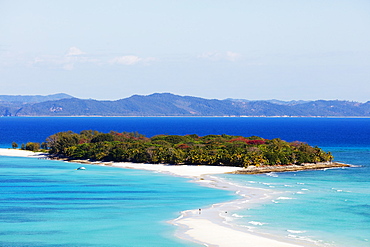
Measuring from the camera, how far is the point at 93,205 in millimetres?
52844

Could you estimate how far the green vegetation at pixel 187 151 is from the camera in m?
90.1

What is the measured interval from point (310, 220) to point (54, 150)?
75.9 m

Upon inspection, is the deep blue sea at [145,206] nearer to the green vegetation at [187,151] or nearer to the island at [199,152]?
the island at [199,152]

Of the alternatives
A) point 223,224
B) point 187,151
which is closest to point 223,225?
point 223,224

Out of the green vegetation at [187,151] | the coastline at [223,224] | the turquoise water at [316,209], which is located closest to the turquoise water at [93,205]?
the coastline at [223,224]

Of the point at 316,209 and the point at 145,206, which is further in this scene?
the point at 145,206

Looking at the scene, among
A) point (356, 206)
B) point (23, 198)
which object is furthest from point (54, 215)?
point (356, 206)

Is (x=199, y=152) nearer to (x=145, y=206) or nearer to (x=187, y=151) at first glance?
(x=187, y=151)

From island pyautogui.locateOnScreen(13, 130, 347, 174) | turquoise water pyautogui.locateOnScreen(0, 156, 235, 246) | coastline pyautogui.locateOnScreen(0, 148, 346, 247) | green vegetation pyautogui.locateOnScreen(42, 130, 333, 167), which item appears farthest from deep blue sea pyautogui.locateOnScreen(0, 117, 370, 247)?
green vegetation pyautogui.locateOnScreen(42, 130, 333, 167)

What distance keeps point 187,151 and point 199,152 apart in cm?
333

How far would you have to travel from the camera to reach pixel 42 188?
64.4 meters

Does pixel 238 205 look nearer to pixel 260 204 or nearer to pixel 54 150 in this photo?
pixel 260 204

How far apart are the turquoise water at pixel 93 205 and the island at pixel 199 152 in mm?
12004

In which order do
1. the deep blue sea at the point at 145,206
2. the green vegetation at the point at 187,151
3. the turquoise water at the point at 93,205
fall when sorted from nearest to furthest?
the turquoise water at the point at 93,205
the deep blue sea at the point at 145,206
the green vegetation at the point at 187,151
